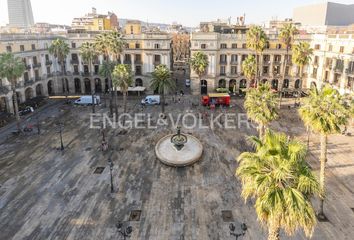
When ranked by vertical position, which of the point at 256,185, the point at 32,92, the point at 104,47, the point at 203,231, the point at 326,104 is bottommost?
the point at 203,231

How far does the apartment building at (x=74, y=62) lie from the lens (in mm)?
67125

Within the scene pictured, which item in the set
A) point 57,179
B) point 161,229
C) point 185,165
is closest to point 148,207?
point 161,229

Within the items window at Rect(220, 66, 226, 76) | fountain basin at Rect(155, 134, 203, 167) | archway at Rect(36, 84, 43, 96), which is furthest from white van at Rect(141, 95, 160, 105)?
archway at Rect(36, 84, 43, 96)

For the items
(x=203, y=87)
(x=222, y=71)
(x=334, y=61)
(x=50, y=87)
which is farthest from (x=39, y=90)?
(x=334, y=61)

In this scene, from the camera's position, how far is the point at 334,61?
63.4 metres

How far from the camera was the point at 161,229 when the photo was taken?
1024 inches

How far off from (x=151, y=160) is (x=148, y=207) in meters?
11.0

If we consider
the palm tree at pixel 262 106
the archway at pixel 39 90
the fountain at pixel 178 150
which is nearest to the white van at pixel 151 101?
the fountain at pixel 178 150

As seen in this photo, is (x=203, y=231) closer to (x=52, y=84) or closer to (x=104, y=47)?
(x=104, y=47)

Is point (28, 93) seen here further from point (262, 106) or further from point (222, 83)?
point (262, 106)

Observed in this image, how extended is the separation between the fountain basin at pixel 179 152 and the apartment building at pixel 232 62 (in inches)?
1326

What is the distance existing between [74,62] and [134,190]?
2158 inches

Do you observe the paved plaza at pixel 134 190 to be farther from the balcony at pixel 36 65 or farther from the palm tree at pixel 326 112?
the balcony at pixel 36 65

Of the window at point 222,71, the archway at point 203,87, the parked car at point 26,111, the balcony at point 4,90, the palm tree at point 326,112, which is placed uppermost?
the palm tree at point 326,112
